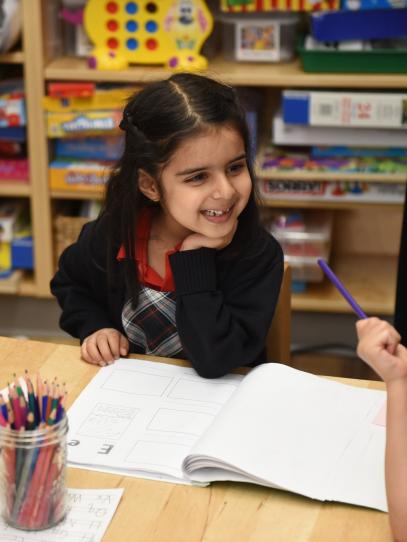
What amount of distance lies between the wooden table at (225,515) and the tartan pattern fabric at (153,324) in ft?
1.39

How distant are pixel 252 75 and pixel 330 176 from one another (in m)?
0.33

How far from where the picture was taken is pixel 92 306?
1488 millimetres

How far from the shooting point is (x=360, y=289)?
256cm

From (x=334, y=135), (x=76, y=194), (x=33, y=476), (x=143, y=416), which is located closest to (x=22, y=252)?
(x=76, y=194)

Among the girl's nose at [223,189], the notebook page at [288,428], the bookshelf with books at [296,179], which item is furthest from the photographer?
the bookshelf with books at [296,179]

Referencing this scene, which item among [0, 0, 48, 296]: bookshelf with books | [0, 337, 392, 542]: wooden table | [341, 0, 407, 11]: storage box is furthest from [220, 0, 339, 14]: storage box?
[0, 337, 392, 542]: wooden table

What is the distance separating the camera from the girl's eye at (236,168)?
51.6 inches

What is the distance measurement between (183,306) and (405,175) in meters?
1.17

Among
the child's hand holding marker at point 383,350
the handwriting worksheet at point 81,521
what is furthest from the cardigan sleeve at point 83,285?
the child's hand holding marker at point 383,350

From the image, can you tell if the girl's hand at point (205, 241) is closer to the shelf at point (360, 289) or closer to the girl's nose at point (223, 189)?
the girl's nose at point (223, 189)

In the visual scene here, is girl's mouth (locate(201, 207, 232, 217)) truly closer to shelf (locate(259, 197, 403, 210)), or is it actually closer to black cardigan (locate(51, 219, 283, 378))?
black cardigan (locate(51, 219, 283, 378))

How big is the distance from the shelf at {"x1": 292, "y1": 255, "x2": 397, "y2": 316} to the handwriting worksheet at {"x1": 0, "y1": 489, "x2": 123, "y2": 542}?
158 cm

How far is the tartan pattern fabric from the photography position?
1414 mm

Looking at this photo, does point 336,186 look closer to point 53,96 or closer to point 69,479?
point 53,96
